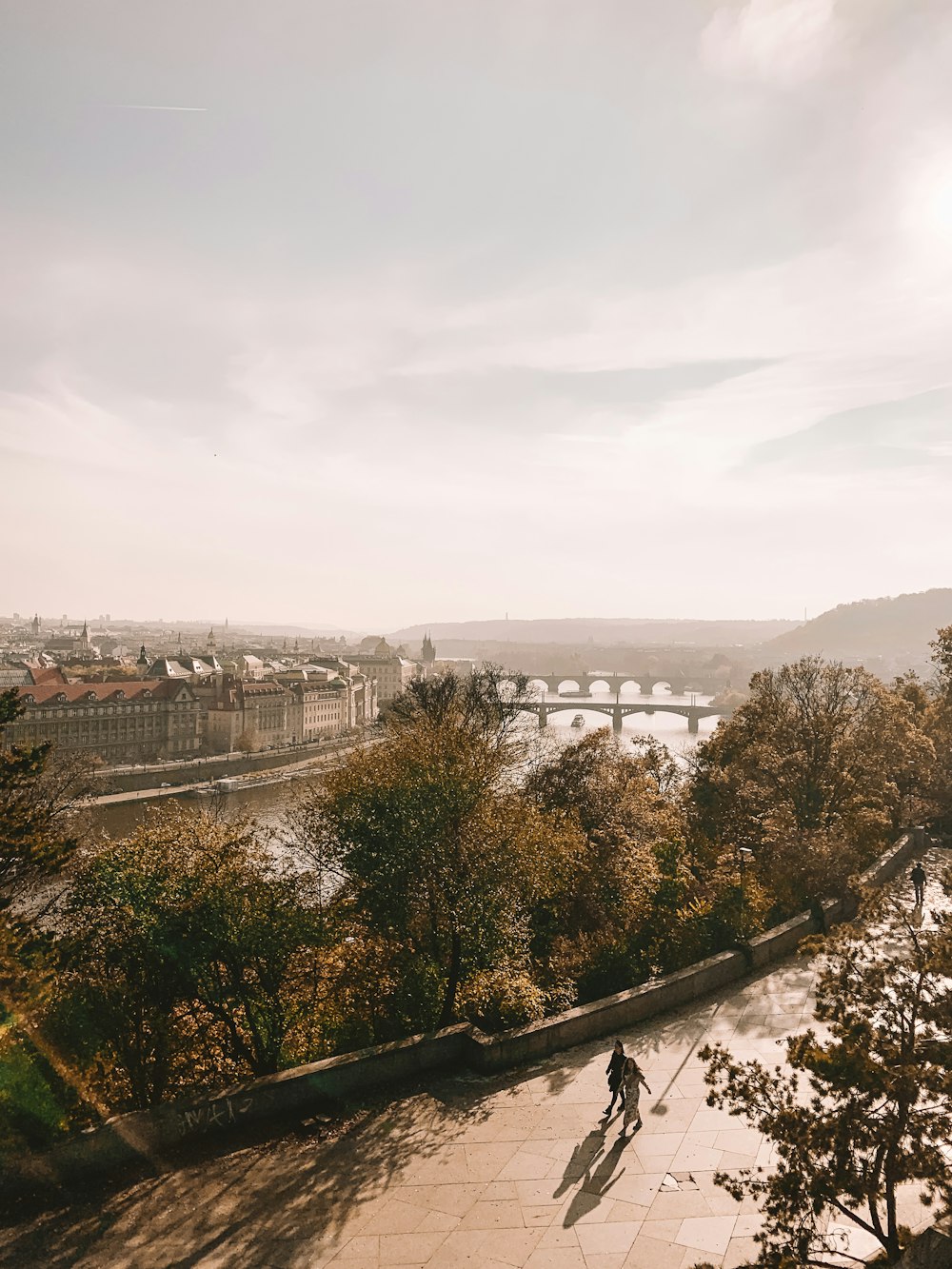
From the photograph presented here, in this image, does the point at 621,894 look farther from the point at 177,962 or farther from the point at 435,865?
the point at 177,962

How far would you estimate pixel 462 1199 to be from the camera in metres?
7.22

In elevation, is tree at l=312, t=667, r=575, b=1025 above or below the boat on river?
above

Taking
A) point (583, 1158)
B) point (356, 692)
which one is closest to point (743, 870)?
point (583, 1158)

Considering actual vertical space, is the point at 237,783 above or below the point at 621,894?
below

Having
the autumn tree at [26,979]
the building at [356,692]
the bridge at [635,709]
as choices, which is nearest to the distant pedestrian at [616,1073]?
the autumn tree at [26,979]

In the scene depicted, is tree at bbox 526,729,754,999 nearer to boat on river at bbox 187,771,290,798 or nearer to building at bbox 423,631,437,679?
boat on river at bbox 187,771,290,798

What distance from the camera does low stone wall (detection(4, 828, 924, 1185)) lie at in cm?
768

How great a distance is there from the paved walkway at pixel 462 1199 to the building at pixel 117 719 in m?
70.8

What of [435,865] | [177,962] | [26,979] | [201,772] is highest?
[435,865]

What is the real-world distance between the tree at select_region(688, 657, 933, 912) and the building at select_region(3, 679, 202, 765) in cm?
6364

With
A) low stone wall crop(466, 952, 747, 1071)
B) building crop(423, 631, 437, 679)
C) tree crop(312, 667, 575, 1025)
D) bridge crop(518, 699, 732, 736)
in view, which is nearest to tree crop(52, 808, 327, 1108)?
tree crop(312, 667, 575, 1025)

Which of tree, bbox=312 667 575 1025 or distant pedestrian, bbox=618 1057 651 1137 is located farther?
tree, bbox=312 667 575 1025

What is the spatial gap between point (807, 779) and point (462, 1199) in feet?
52.1

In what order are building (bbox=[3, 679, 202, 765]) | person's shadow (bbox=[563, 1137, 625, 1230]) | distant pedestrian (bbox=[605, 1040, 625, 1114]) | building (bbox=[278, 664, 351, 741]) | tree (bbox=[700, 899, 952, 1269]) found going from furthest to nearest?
building (bbox=[278, 664, 351, 741]) < building (bbox=[3, 679, 202, 765]) < distant pedestrian (bbox=[605, 1040, 625, 1114]) < person's shadow (bbox=[563, 1137, 625, 1230]) < tree (bbox=[700, 899, 952, 1269])
